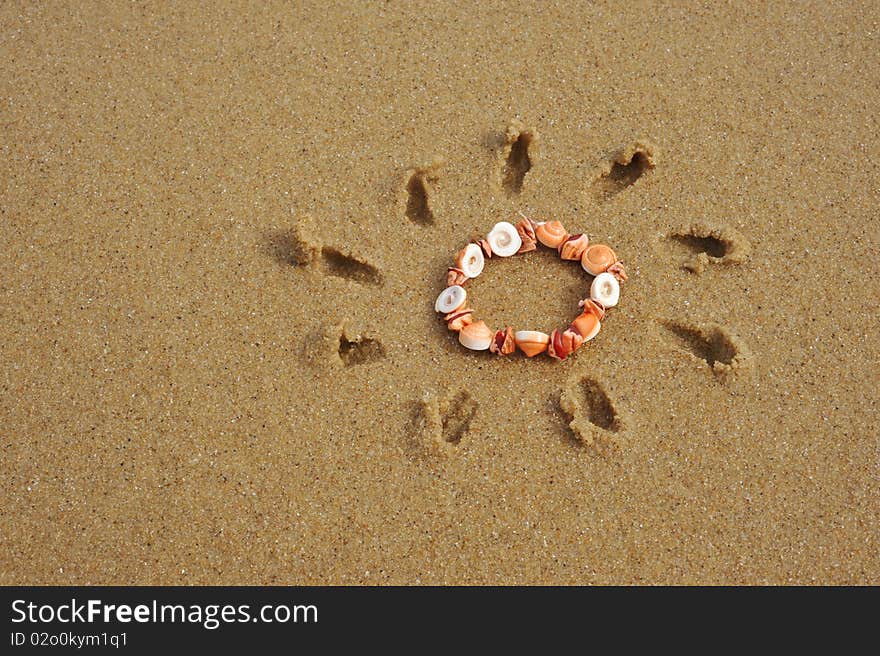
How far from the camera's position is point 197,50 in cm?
300

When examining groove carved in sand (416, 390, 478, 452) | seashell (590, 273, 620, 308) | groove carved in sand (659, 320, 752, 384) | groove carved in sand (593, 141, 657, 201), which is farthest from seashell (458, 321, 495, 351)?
groove carved in sand (593, 141, 657, 201)

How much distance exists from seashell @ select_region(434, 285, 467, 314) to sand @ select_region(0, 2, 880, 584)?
0.08 metres

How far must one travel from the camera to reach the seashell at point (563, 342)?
2.35 m

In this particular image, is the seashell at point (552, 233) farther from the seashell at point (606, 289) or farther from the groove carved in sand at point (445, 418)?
the groove carved in sand at point (445, 418)

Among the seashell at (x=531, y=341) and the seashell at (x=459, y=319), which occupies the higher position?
the seashell at (x=459, y=319)

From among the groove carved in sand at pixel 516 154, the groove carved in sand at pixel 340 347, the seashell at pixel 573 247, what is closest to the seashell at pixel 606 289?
the seashell at pixel 573 247

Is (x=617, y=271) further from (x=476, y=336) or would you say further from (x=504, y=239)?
(x=476, y=336)

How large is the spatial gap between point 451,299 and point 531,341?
11.3 inches

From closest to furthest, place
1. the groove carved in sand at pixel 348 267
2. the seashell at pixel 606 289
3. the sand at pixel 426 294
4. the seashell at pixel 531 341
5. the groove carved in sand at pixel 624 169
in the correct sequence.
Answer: the sand at pixel 426 294 < the seashell at pixel 531 341 < the seashell at pixel 606 289 < the groove carved in sand at pixel 348 267 < the groove carved in sand at pixel 624 169

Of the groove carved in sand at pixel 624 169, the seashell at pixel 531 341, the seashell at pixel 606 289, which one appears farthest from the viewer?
the groove carved in sand at pixel 624 169

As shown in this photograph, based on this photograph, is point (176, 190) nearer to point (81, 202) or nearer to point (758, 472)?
point (81, 202)

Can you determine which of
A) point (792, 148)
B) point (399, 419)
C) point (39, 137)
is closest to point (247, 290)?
point (399, 419)

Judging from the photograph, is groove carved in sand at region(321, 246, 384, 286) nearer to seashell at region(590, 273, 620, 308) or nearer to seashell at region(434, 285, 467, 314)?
seashell at region(434, 285, 467, 314)

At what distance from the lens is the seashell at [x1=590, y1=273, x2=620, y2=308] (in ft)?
8.03
